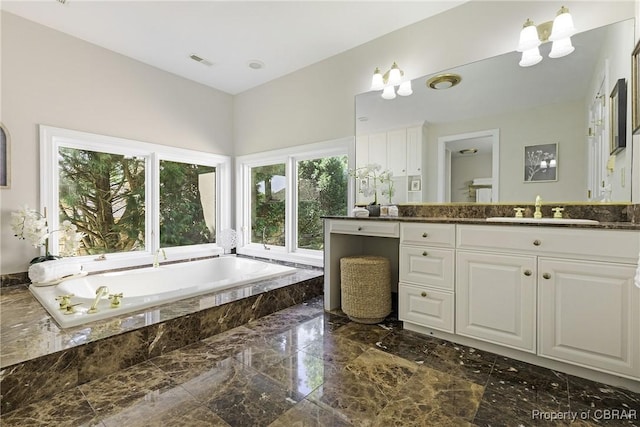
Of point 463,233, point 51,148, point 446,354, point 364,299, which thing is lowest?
point 446,354

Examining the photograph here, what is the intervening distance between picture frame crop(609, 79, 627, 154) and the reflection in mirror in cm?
3

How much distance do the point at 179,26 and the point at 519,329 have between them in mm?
3434

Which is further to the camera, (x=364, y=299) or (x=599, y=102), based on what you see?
(x=364, y=299)

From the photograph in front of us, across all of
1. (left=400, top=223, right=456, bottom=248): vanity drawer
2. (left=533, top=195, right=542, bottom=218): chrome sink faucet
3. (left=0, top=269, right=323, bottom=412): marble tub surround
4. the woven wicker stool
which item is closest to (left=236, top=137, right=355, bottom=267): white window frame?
the woven wicker stool

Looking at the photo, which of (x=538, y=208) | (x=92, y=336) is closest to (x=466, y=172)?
(x=538, y=208)

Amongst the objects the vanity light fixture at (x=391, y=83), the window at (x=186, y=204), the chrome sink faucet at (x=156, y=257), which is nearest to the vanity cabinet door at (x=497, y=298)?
the vanity light fixture at (x=391, y=83)

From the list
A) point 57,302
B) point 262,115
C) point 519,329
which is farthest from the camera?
point 262,115

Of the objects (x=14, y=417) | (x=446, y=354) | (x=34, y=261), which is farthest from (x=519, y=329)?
(x=34, y=261)

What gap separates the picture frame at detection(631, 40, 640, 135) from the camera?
1.62m

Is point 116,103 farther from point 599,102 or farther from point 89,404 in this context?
point 599,102

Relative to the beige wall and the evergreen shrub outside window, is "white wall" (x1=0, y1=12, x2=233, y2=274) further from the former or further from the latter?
the evergreen shrub outside window

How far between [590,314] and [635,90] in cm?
129

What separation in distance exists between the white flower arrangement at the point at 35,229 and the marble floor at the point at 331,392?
1626 mm

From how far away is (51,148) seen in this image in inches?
103
